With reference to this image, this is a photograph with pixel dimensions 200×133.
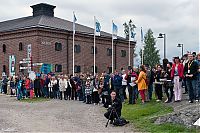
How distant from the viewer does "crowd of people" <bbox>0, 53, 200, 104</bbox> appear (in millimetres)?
15540

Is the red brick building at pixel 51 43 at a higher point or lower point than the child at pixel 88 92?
higher

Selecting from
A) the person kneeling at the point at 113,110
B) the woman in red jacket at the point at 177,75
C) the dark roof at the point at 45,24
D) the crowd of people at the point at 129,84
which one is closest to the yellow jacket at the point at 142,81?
the crowd of people at the point at 129,84

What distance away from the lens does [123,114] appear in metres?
15.9

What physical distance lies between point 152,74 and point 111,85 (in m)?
3.10

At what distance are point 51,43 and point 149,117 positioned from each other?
32507 millimetres

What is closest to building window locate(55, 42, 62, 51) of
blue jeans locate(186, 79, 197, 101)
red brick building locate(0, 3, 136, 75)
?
red brick building locate(0, 3, 136, 75)

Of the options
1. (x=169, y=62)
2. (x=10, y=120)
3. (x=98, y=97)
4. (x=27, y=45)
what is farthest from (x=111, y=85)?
(x=27, y=45)

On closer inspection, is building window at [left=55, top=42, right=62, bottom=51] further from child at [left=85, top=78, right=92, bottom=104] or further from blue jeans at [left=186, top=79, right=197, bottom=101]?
blue jeans at [left=186, top=79, right=197, bottom=101]

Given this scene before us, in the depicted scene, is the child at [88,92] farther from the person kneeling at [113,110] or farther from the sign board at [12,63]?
the sign board at [12,63]

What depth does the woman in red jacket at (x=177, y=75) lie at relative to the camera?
16.3 m

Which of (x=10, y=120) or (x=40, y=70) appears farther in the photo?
(x=40, y=70)

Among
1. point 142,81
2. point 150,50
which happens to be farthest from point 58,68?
point 150,50

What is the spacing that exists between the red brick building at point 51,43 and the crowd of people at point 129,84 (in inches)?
485

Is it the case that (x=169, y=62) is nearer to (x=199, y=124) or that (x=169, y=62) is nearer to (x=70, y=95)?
(x=199, y=124)
